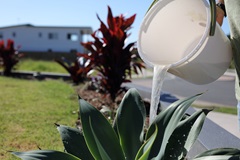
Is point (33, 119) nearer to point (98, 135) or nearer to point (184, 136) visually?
point (98, 135)

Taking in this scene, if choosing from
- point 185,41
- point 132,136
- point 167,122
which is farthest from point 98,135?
point 185,41

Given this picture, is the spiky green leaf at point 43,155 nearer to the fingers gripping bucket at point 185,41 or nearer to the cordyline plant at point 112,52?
the fingers gripping bucket at point 185,41

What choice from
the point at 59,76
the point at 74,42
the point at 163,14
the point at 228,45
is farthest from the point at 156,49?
the point at 74,42

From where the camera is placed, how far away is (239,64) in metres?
1.68

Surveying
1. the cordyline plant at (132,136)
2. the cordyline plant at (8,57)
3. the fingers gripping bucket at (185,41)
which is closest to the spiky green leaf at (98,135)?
the cordyline plant at (132,136)

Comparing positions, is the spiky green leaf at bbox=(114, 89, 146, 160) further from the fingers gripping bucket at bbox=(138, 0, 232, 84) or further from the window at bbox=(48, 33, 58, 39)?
the window at bbox=(48, 33, 58, 39)

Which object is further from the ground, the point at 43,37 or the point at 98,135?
the point at 98,135

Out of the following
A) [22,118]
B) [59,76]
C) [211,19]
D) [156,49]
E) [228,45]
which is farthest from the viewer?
[59,76]

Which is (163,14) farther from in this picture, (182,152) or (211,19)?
(182,152)

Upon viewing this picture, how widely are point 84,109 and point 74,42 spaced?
44.2m

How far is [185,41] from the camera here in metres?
2.12

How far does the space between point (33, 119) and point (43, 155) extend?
2.78 m

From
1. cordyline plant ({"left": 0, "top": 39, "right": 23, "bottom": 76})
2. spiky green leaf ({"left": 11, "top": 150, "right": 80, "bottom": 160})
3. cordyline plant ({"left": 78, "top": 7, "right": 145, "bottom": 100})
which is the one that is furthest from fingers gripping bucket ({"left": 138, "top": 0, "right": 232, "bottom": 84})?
cordyline plant ({"left": 0, "top": 39, "right": 23, "bottom": 76})

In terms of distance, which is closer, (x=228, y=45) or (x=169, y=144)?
(x=169, y=144)
